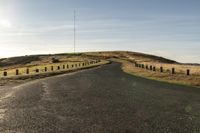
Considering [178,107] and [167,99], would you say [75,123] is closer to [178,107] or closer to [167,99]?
[178,107]

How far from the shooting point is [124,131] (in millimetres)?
11914

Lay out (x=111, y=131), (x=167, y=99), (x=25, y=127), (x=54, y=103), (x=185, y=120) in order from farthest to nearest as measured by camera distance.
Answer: (x=167, y=99)
(x=54, y=103)
(x=185, y=120)
(x=25, y=127)
(x=111, y=131)

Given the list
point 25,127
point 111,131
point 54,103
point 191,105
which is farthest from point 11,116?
point 191,105

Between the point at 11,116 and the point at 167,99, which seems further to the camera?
the point at 167,99

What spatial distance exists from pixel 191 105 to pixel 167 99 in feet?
8.66

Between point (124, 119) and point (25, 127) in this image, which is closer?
point (25, 127)

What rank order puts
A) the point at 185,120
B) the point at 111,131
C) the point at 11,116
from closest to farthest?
the point at 111,131 < the point at 185,120 < the point at 11,116

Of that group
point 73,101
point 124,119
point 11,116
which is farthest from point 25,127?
point 73,101

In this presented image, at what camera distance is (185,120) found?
14.0 m

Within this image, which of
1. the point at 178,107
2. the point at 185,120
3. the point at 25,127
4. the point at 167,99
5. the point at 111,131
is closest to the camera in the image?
the point at 111,131

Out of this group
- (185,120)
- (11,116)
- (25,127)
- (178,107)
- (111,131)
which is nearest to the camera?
(111,131)

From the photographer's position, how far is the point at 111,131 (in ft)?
39.0

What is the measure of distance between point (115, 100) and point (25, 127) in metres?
8.19

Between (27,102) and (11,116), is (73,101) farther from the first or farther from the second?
(11,116)
